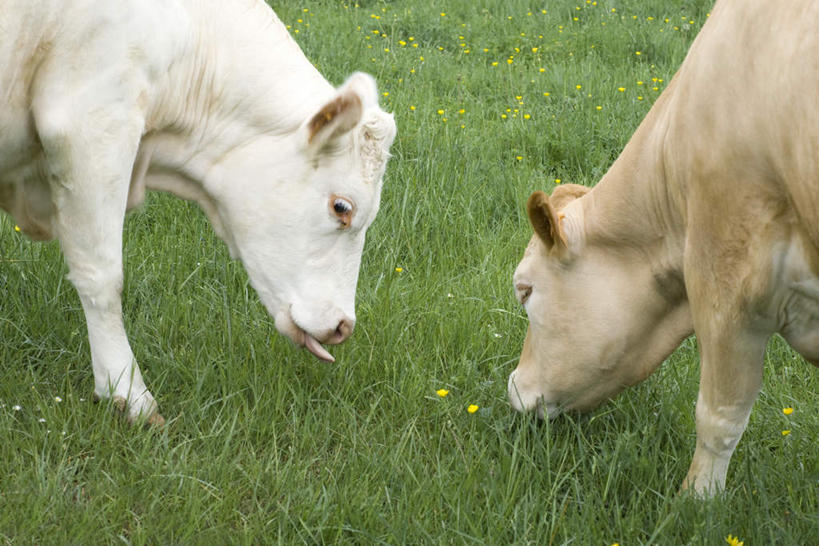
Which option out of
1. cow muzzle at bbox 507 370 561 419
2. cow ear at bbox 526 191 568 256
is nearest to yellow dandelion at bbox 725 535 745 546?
cow muzzle at bbox 507 370 561 419

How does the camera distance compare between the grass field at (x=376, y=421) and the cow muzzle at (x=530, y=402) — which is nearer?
the grass field at (x=376, y=421)

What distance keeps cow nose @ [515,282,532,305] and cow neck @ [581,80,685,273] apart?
290 mm

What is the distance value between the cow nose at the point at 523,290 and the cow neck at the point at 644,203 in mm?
290

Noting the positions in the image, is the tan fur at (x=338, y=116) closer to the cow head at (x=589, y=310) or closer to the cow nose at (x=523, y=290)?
the cow head at (x=589, y=310)

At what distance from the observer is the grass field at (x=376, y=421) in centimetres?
294

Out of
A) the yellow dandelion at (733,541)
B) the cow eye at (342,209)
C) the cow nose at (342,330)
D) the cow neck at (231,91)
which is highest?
the cow neck at (231,91)

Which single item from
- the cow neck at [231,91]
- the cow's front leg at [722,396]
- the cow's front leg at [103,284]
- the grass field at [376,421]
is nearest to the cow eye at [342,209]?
the cow neck at [231,91]

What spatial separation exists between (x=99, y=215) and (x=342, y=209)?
2.68 ft

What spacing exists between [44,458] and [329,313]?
105 cm

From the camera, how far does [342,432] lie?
3.53m

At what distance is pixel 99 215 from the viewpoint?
11.0ft

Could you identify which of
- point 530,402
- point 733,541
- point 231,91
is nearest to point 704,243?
point 733,541

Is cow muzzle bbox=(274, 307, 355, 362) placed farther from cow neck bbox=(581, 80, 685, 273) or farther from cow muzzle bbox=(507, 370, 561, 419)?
cow neck bbox=(581, 80, 685, 273)

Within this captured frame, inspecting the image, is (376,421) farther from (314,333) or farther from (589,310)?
(589,310)
